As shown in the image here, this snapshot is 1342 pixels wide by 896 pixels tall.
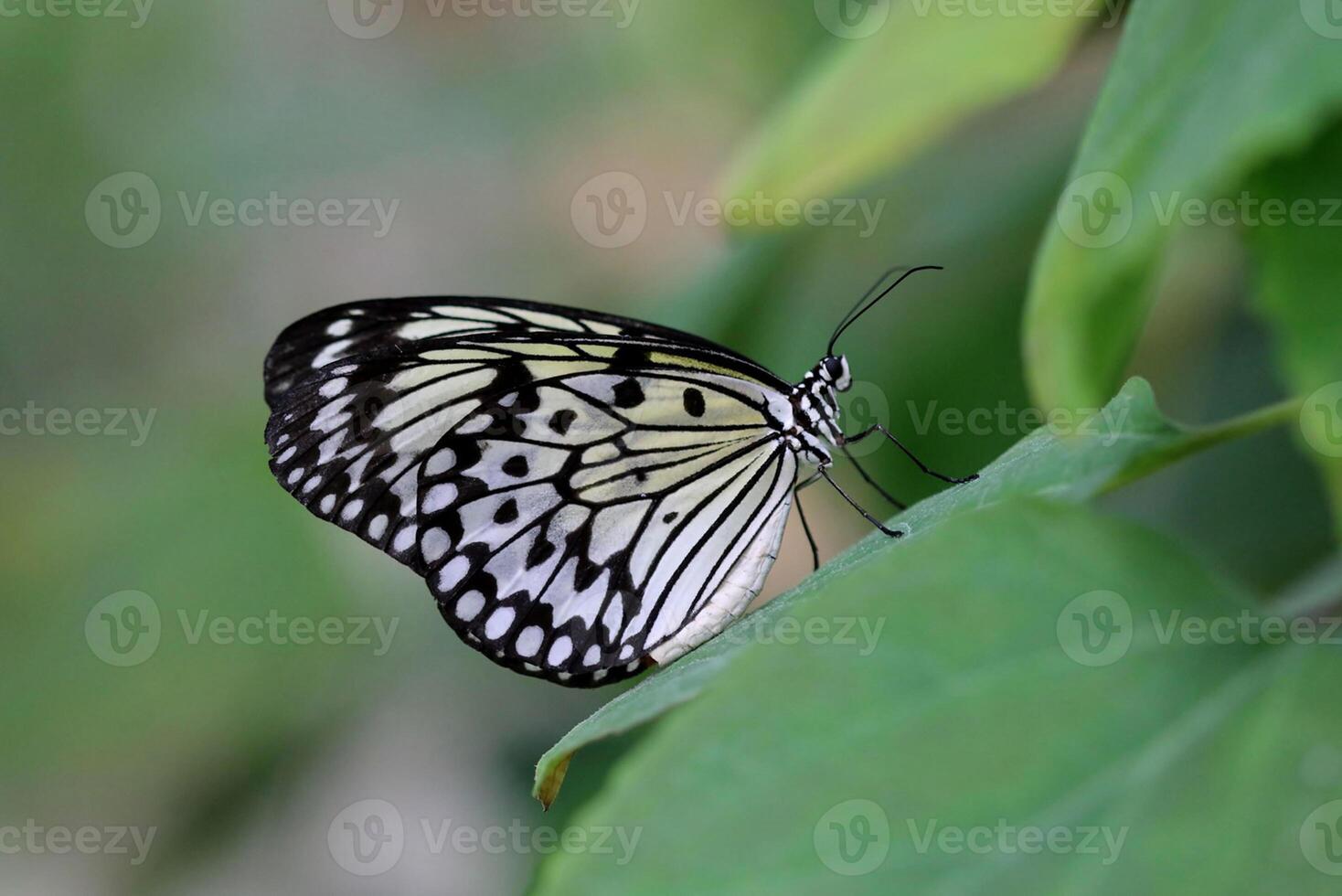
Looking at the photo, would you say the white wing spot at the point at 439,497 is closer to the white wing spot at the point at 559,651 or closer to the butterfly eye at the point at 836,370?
the white wing spot at the point at 559,651

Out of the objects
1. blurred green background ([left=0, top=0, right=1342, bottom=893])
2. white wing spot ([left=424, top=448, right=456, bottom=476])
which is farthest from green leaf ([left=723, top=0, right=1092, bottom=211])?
white wing spot ([left=424, top=448, right=456, bottom=476])

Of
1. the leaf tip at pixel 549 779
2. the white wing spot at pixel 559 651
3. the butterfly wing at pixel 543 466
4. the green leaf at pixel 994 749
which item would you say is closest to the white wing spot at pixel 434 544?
the butterfly wing at pixel 543 466

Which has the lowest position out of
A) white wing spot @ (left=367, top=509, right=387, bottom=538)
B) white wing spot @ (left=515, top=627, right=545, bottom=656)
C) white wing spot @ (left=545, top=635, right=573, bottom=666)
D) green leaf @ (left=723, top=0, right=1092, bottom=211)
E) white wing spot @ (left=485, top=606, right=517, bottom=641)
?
white wing spot @ (left=545, top=635, right=573, bottom=666)

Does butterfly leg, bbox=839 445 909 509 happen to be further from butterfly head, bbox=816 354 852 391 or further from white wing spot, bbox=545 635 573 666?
white wing spot, bbox=545 635 573 666

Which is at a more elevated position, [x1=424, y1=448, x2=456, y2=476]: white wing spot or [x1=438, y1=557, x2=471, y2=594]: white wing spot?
[x1=424, y1=448, x2=456, y2=476]: white wing spot

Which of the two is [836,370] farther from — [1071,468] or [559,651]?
[1071,468]

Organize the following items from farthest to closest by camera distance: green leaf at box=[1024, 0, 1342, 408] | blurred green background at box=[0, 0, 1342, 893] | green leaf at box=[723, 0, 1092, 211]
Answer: green leaf at box=[723, 0, 1092, 211] < blurred green background at box=[0, 0, 1342, 893] < green leaf at box=[1024, 0, 1342, 408]

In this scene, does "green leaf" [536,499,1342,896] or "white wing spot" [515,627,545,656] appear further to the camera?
"white wing spot" [515,627,545,656]

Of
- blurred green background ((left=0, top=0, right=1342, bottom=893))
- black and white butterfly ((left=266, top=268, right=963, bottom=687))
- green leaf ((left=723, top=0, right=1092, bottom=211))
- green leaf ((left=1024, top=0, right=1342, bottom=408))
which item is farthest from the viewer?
black and white butterfly ((left=266, top=268, right=963, bottom=687))
